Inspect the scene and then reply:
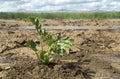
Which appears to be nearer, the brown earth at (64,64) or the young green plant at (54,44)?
the brown earth at (64,64)

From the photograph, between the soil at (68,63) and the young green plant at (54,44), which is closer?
the soil at (68,63)

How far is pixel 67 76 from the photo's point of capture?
21.4ft

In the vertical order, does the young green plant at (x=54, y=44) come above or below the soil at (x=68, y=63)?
above

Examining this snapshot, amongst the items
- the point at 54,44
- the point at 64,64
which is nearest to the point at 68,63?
the point at 64,64

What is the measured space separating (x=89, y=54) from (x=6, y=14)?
29.9 meters

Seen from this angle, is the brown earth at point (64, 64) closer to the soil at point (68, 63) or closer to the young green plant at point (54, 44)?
the soil at point (68, 63)

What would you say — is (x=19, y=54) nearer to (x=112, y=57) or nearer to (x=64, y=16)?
(x=112, y=57)

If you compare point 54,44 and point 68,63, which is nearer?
point 54,44

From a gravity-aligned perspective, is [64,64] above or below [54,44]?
below

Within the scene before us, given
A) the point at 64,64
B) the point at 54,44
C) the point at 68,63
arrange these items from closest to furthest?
the point at 54,44 < the point at 64,64 < the point at 68,63

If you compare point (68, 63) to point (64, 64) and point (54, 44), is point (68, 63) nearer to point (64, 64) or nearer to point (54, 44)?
point (64, 64)

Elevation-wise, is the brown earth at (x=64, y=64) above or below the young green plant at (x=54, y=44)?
below

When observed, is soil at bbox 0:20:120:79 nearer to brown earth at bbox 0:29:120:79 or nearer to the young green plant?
brown earth at bbox 0:29:120:79

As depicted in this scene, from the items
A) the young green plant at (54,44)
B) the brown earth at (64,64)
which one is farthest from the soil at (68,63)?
the young green plant at (54,44)
